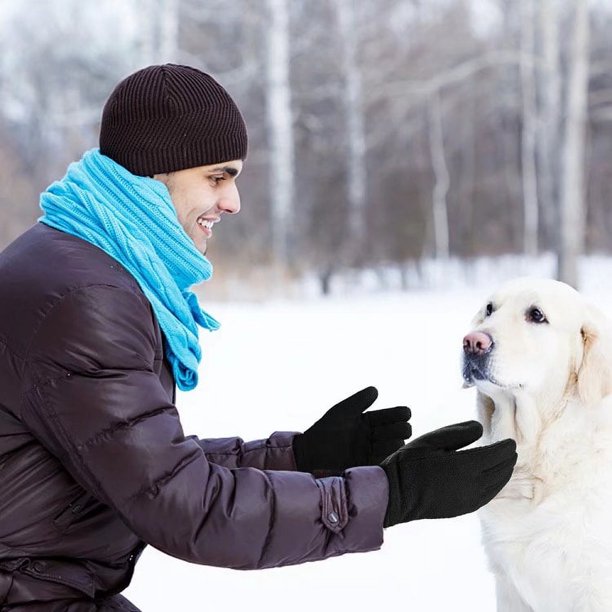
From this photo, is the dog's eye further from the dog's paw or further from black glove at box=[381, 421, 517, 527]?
black glove at box=[381, 421, 517, 527]

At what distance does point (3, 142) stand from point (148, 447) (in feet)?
62.0

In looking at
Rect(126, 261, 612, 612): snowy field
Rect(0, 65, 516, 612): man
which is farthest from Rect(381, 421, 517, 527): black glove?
Rect(126, 261, 612, 612): snowy field

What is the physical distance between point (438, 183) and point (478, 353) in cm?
1836

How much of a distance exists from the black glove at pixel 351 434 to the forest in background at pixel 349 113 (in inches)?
409

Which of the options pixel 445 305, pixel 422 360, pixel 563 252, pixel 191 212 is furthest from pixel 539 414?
pixel 563 252

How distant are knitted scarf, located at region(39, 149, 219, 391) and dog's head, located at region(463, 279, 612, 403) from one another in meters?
0.89

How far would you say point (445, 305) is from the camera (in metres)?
11.7

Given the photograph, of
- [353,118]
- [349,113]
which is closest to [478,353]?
[353,118]

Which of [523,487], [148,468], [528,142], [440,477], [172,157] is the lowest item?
[528,142]

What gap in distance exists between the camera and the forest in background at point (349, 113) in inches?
596

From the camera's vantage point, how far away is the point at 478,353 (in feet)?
8.09

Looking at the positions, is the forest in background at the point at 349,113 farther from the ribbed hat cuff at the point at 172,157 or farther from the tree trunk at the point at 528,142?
the ribbed hat cuff at the point at 172,157

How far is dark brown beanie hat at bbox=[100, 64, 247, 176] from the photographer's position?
1984 millimetres

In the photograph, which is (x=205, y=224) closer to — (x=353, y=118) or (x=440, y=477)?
(x=440, y=477)
